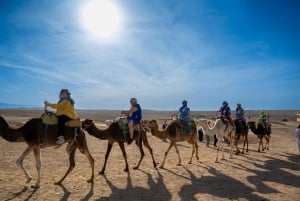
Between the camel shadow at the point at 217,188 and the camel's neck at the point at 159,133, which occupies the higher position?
the camel's neck at the point at 159,133

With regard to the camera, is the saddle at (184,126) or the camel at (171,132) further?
the saddle at (184,126)

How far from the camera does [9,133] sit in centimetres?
923

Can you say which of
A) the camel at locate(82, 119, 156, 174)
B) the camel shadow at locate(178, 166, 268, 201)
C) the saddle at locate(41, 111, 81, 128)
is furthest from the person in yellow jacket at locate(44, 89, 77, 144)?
the camel shadow at locate(178, 166, 268, 201)

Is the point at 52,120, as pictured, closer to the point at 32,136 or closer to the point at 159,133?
the point at 32,136

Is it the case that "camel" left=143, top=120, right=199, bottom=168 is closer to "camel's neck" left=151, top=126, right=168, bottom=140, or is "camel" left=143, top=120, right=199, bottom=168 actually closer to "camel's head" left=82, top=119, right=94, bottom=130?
"camel's neck" left=151, top=126, right=168, bottom=140

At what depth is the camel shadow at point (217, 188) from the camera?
29.6 ft

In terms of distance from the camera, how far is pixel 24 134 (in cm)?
941

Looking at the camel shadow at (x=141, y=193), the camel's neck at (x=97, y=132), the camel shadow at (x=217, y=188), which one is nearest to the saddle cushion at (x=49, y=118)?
the camel's neck at (x=97, y=132)

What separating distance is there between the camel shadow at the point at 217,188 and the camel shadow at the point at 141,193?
56 cm

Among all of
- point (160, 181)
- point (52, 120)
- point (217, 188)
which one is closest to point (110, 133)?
point (160, 181)

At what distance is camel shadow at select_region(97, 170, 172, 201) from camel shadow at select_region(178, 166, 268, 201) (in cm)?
56

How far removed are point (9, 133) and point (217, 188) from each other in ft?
22.3

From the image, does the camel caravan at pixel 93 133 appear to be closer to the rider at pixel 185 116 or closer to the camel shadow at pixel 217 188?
the rider at pixel 185 116

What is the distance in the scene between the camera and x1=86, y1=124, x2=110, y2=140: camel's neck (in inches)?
475
